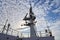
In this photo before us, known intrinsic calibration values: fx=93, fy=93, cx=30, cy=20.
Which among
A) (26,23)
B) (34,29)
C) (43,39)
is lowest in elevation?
(43,39)

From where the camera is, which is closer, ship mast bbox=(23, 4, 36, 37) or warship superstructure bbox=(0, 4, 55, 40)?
warship superstructure bbox=(0, 4, 55, 40)

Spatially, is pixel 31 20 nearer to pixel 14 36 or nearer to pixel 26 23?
pixel 26 23

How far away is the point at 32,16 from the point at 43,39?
10.3m

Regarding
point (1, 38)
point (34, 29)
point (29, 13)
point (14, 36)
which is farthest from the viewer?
point (29, 13)

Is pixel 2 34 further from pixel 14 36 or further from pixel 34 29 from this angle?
pixel 34 29

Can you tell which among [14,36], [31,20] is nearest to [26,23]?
[31,20]

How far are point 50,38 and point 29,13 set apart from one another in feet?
42.5

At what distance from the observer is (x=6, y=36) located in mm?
23297

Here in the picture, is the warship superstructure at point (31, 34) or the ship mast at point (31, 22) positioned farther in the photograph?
the ship mast at point (31, 22)

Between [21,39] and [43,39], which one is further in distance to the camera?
[21,39]

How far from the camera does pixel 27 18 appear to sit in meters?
31.5

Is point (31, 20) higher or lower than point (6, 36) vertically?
higher

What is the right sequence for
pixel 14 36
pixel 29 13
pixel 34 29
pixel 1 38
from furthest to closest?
pixel 29 13
pixel 34 29
pixel 14 36
pixel 1 38

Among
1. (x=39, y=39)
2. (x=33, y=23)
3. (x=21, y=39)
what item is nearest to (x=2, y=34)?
(x=21, y=39)
